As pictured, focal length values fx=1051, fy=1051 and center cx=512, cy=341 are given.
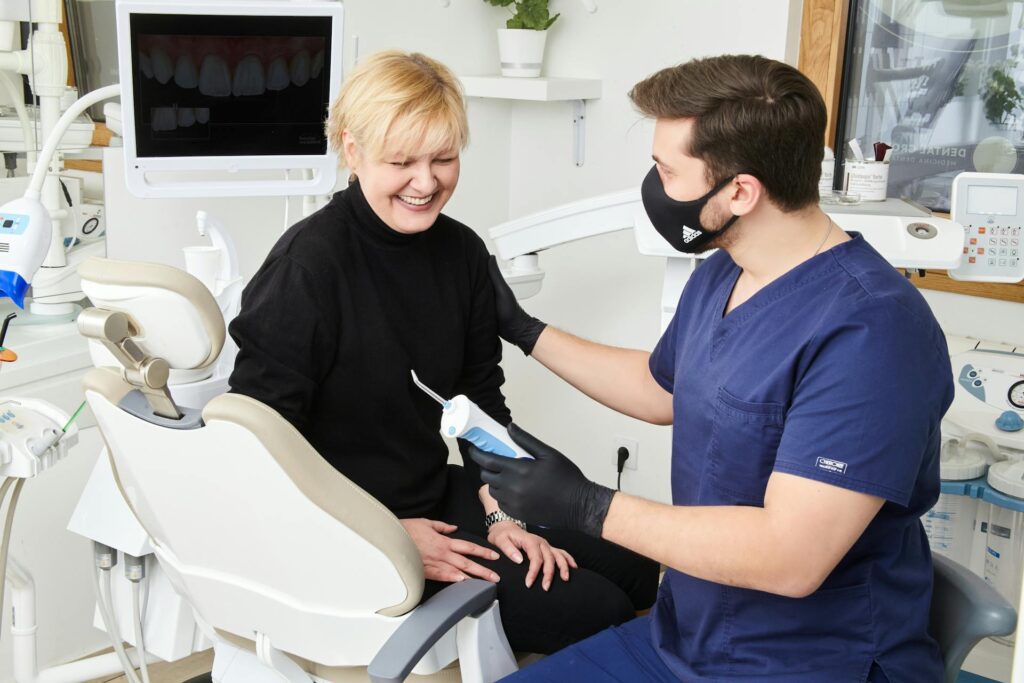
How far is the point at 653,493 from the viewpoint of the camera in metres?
3.09

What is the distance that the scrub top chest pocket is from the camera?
4.18 ft

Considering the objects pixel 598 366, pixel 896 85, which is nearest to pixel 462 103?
pixel 598 366

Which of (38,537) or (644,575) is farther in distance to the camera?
(38,537)

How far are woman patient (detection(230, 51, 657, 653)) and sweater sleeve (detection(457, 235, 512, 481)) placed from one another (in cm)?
6

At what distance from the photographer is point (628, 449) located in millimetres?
3113

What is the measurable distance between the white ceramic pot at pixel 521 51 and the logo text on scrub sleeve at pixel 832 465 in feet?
6.39

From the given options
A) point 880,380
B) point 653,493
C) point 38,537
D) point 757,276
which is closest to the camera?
point 880,380

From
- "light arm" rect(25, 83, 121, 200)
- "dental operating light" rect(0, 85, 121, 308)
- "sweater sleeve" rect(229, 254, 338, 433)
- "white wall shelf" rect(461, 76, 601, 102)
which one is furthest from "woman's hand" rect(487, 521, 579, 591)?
"white wall shelf" rect(461, 76, 601, 102)

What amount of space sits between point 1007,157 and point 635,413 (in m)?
1.39

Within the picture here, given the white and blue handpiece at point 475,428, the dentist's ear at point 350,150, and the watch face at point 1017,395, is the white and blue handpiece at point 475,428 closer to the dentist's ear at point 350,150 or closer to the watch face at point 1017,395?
the dentist's ear at point 350,150

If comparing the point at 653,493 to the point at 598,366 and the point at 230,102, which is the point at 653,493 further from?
the point at 230,102

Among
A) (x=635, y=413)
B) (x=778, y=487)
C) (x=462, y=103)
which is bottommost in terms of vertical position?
(x=635, y=413)

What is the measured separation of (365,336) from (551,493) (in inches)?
14.9

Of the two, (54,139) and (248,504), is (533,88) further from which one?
(248,504)
